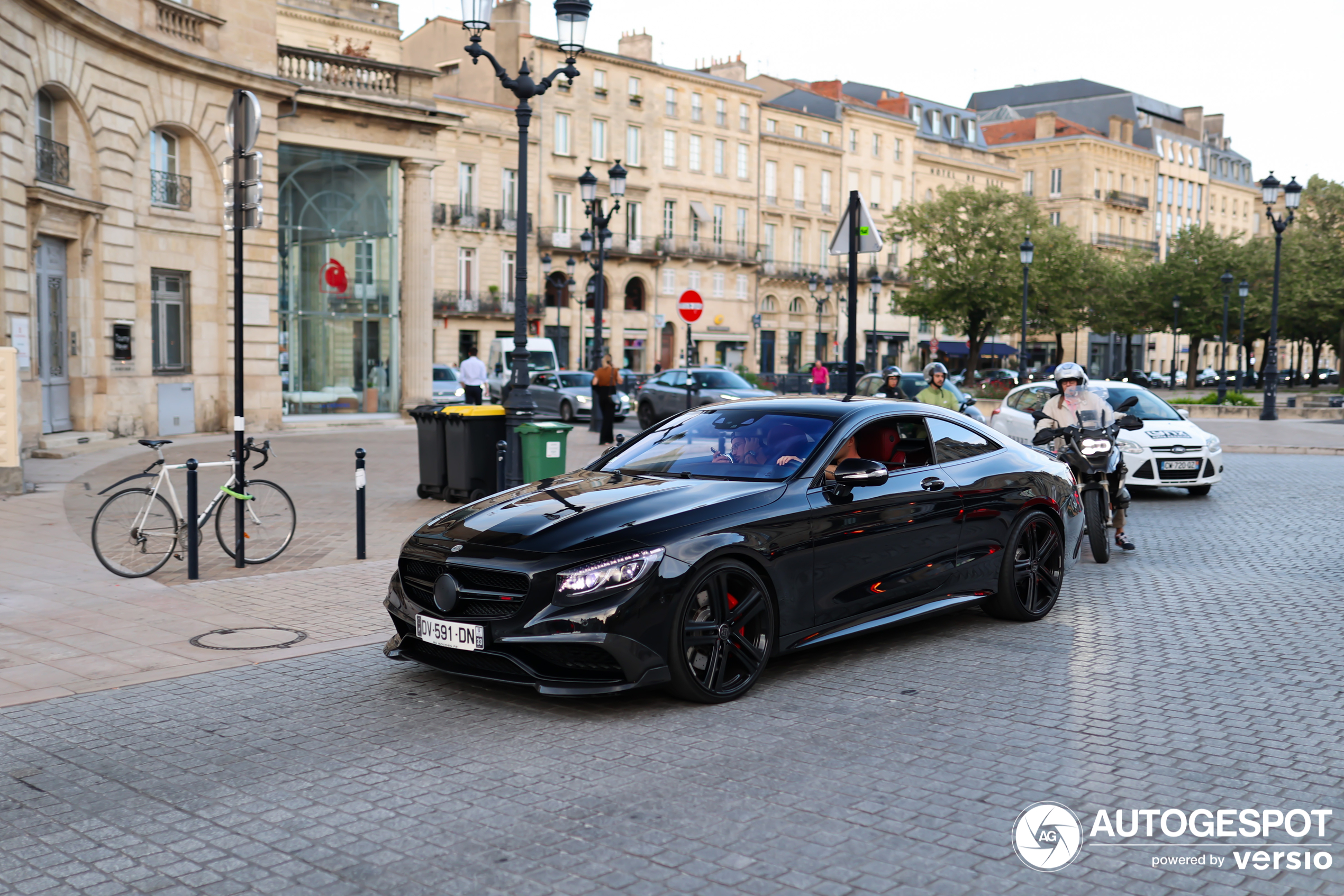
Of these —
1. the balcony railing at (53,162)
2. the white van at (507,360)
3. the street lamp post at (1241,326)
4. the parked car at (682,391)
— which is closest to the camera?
the balcony railing at (53,162)

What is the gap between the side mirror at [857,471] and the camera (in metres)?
6.65

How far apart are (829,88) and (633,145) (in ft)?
72.9

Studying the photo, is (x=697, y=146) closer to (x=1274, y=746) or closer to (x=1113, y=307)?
(x=1113, y=307)

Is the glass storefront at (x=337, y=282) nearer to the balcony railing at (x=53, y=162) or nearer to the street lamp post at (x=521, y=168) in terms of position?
the balcony railing at (x=53, y=162)

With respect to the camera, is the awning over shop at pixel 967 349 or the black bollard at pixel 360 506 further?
the awning over shop at pixel 967 349

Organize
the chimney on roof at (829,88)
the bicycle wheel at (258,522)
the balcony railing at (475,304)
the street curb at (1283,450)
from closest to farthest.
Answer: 1. the bicycle wheel at (258,522)
2. the street curb at (1283,450)
3. the balcony railing at (475,304)
4. the chimney on roof at (829,88)

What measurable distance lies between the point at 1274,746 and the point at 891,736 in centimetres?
166

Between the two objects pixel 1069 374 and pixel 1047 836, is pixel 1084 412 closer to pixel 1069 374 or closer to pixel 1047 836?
pixel 1069 374

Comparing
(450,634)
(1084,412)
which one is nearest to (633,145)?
(1084,412)

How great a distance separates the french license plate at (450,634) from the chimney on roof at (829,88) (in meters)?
80.1

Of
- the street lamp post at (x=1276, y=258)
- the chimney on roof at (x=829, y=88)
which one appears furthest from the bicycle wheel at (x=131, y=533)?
the chimney on roof at (x=829, y=88)

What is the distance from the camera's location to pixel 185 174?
79.1 ft

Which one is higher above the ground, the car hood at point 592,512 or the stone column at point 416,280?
the stone column at point 416,280

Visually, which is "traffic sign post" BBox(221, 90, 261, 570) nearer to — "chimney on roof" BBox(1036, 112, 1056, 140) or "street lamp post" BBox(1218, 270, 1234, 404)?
"street lamp post" BBox(1218, 270, 1234, 404)
